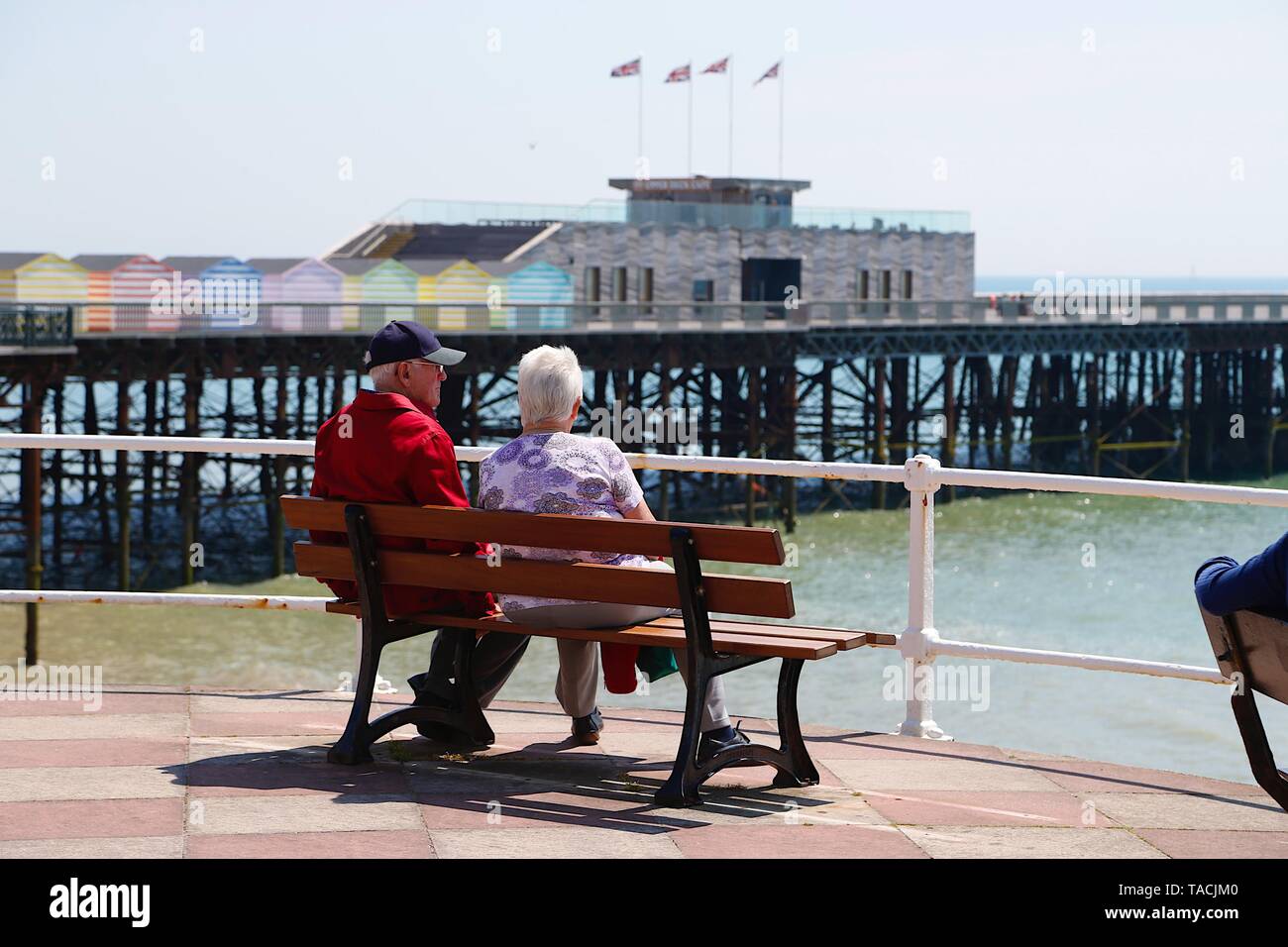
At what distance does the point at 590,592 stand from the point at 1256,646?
1.65 metres

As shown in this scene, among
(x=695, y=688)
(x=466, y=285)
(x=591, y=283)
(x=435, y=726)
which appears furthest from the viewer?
(x=591, y=283)

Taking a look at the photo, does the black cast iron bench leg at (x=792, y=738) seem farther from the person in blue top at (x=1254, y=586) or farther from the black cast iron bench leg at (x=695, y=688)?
the person in blue top at (x=1254, y=586)

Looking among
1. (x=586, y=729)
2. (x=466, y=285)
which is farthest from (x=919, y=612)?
(x=466, y=285)

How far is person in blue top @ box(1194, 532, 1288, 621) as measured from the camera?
3816 mm

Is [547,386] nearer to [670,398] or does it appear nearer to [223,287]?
[223,287]

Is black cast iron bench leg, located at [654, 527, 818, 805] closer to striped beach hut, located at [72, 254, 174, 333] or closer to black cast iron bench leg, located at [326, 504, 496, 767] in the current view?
black cast iron bench leg, located at [326, 504, 496, 767]

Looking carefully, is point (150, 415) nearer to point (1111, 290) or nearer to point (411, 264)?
point (411, 264)

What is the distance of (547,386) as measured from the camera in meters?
4.85

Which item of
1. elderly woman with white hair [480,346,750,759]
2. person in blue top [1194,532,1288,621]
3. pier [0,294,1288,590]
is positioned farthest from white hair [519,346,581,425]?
pier [0,294,1288,590]

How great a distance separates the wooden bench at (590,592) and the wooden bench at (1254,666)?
3.21 ft

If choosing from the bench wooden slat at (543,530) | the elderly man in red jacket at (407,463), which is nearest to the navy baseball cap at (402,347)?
the elderly man in red jacket at (407,463)

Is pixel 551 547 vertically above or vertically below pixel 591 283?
below
